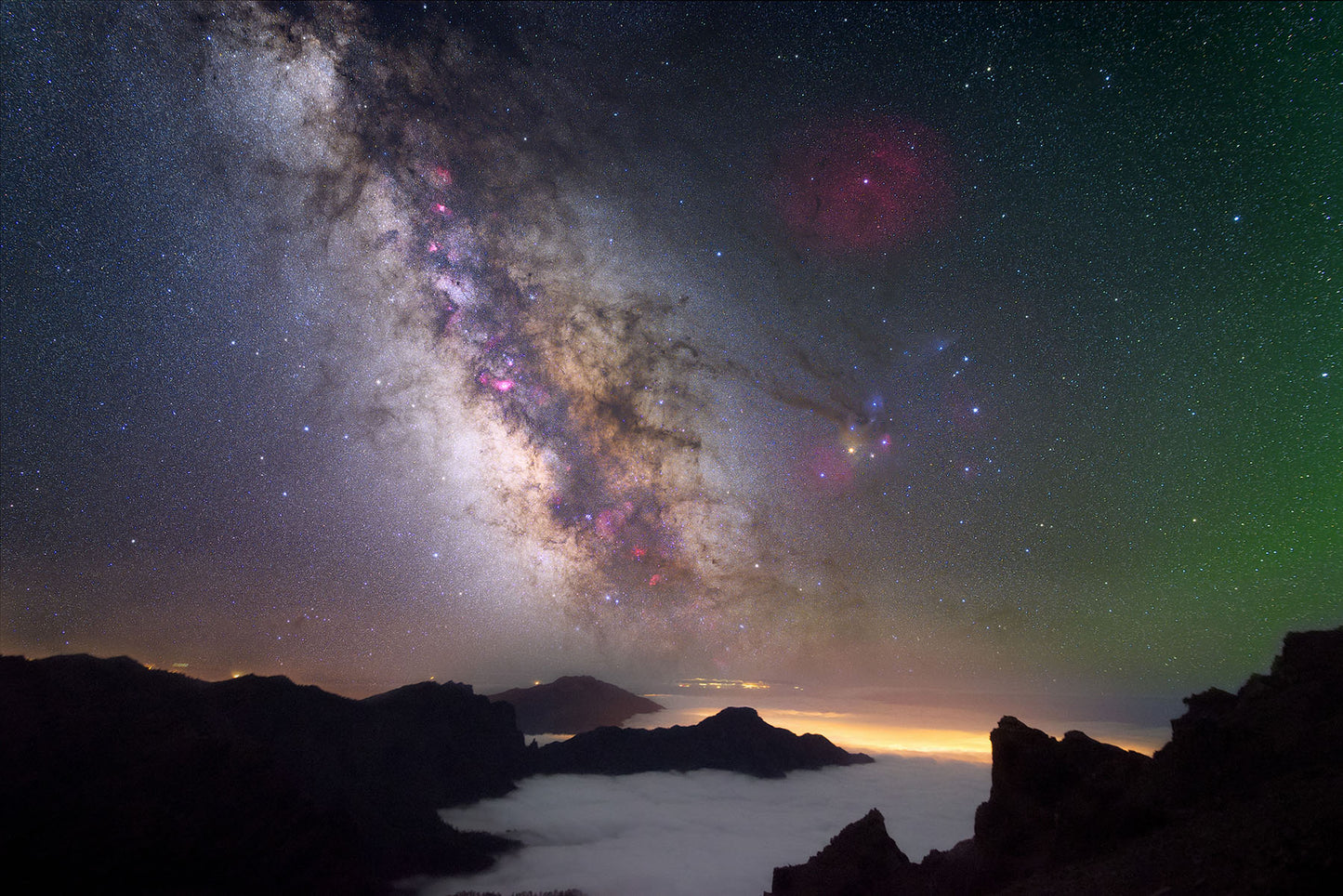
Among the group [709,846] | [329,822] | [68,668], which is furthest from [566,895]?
[68,668]

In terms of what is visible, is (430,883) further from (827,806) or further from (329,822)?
(827,806)

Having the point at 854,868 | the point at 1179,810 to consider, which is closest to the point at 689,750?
the point at 854,868

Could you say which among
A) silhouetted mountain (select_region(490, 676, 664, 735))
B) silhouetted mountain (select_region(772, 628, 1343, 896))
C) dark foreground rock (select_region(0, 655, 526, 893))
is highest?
silhouetted mountain (select_region(772, 628, 1343, 896))

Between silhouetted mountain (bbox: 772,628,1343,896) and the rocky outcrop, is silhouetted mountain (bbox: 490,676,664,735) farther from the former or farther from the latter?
silhouetted mountain (bbox: 772,628,1343,896)

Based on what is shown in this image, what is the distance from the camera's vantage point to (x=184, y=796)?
32.0 metres

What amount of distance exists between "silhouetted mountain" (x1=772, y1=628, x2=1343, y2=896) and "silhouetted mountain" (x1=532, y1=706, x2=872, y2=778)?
7866cm

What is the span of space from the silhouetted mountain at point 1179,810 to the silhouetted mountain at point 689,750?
3097 inches

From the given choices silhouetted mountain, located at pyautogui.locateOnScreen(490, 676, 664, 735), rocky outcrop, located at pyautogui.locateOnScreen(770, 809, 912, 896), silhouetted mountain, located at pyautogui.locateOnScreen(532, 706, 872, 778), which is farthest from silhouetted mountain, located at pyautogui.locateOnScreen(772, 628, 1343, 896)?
silhouetted mountain, located at pyautogui.locateOnScreen(490, 676, 664, 735)

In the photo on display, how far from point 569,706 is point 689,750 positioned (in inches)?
2927

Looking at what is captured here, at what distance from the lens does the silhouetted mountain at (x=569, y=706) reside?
501ft

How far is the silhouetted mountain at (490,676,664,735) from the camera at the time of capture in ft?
501

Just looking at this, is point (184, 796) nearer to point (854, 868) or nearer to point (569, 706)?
point (854, 868)

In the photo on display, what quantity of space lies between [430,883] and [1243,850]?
58501mm

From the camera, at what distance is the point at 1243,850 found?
1139 centimetres
